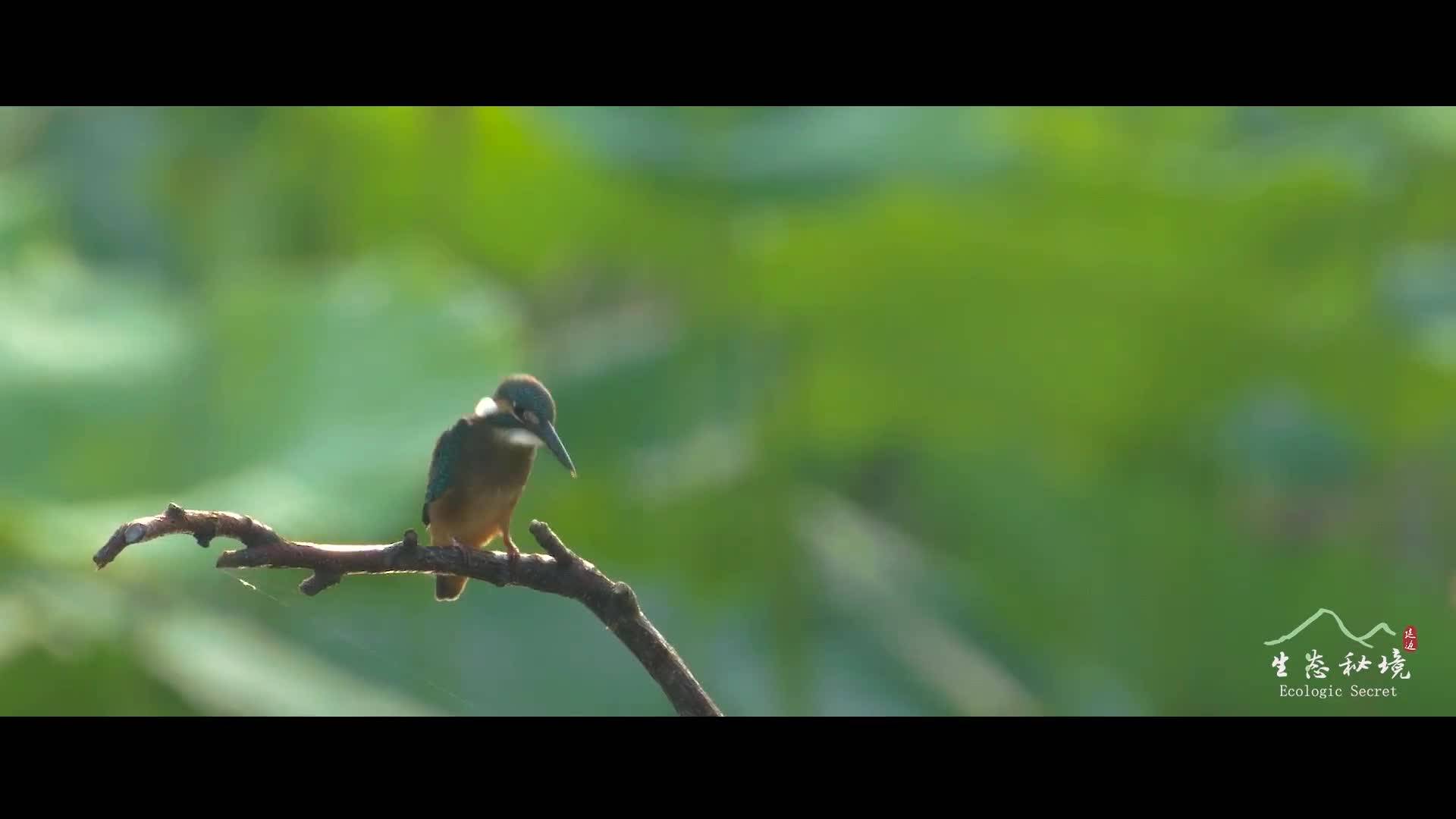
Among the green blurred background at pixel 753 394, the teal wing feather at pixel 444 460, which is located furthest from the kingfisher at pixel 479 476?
the green blurred background at pixel 753 394

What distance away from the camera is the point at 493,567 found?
93cm

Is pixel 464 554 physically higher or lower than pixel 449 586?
lower

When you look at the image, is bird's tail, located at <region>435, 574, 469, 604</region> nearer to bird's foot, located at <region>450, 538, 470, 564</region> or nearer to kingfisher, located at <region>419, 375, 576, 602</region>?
kingfisher, located at <region>419, 375, 576, 602</region>

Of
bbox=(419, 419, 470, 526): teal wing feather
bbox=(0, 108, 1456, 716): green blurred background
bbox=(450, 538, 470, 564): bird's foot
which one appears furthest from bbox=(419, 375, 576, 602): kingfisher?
bbox=(0, 108, 1456, 716): green blurred background

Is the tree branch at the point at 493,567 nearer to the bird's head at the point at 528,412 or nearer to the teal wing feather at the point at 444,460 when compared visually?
the bird's head at the point at 528,412

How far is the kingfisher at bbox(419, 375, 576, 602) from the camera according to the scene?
1353 mm

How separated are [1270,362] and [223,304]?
7.58 ft

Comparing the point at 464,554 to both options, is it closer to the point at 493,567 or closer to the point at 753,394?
the point at 493,567

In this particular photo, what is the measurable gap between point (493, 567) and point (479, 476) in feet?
1.55

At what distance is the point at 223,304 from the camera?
9.52 feet

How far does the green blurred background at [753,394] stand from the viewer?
8.93 ft

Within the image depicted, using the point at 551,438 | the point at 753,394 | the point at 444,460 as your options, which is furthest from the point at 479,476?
the point at 753,394

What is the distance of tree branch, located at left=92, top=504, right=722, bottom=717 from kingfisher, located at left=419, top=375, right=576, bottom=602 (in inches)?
14.4
